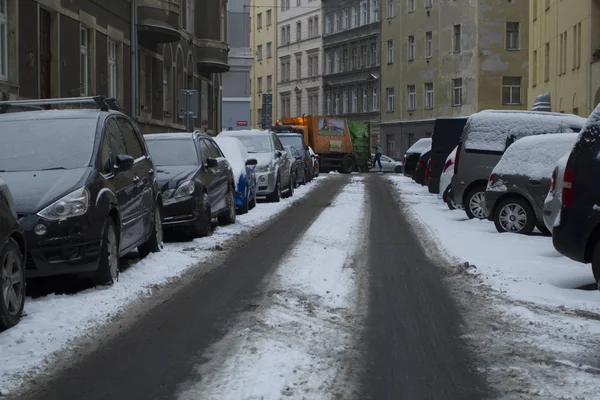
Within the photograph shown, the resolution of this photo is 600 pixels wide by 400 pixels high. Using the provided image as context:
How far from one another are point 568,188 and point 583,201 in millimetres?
216

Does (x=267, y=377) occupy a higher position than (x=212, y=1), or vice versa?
(x=212, y=1)

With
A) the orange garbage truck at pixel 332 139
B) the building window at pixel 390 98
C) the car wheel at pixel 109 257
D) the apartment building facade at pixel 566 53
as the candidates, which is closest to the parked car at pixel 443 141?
the apartment building facade at pixel 566 53

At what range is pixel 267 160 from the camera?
23.9 meters

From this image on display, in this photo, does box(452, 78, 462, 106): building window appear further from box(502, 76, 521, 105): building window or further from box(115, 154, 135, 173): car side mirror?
box(115, 154, 135, 173): car side mirror

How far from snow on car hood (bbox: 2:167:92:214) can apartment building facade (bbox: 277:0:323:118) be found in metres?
76.0

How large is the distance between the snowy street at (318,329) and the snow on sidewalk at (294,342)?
0.02 metres

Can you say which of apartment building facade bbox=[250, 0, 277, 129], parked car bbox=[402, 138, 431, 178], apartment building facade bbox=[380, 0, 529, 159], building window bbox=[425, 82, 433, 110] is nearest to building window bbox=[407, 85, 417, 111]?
apartment building facade bbox=[380, 0, 529, 159]

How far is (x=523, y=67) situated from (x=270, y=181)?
42.9 m

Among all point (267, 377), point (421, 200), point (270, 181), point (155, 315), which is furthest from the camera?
point (421, 200)

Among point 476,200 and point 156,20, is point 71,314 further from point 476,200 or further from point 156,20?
point 156,20

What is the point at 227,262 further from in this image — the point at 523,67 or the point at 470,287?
the point at 523,67

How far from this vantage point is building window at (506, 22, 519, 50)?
2486 inches

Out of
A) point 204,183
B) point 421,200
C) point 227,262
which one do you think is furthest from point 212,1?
point 227,262

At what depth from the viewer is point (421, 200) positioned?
26047 millimetres
